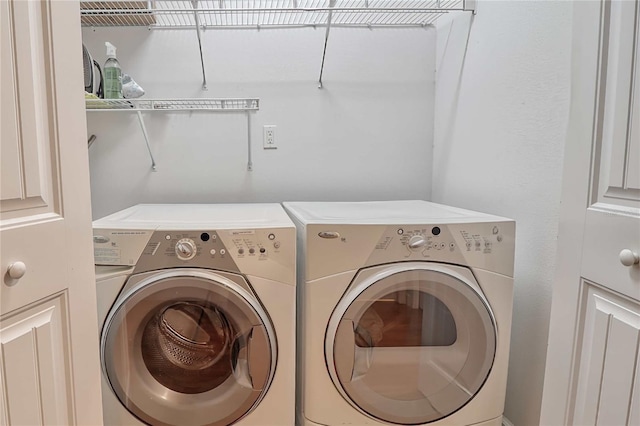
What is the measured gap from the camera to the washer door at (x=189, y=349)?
3.93 feet

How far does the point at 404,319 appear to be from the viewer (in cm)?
133

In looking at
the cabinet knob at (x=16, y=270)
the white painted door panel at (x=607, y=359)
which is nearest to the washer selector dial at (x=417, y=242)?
the white painted door panel at (x=607, y=359)

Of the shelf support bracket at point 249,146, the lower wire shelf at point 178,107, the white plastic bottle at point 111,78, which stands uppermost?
the white plastic bottle at point 111,78

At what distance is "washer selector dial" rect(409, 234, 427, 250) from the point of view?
1253 mm

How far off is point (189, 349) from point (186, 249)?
1.20 feet

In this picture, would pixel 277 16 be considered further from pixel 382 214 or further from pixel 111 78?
pixel 382 214

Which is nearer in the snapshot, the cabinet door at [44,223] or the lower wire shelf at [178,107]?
the cabinet door at [44,223]

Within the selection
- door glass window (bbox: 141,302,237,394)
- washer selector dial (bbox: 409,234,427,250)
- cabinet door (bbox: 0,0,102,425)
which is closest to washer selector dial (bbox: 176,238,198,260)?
door glass window (bbox: 141,302,237,394)

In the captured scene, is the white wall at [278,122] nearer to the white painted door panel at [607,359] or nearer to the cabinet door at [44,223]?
the cabinet door at [44,223]

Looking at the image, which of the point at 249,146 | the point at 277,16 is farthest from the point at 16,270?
the point at 277,16

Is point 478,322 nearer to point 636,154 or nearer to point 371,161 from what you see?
point 636,154

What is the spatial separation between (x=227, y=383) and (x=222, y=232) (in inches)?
19.7

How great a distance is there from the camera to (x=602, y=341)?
0.76 metres

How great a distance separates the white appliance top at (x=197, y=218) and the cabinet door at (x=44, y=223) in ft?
1.33
